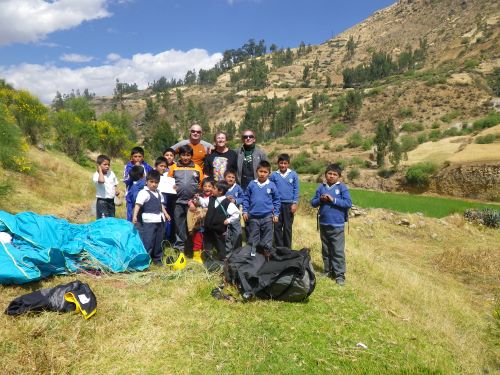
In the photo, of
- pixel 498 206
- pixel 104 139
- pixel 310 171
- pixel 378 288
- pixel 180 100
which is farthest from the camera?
pixel 180 100

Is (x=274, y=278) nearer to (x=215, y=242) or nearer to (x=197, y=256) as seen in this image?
(x=215, y=242)

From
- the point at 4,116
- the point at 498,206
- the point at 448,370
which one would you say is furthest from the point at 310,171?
the point at 448,370

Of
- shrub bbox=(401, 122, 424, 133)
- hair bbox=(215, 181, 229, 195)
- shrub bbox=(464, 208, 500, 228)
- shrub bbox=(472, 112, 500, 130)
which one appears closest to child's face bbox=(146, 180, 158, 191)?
hair bbox=(215, 181, 229, 195)

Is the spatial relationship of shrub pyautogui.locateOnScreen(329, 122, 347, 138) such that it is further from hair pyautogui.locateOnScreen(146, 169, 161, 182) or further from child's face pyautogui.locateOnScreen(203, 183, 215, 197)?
hair pyautogui.locateOnScreen(146, 169, 161, 182)

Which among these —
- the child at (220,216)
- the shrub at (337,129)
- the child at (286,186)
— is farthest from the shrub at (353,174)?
the child at (220,216)

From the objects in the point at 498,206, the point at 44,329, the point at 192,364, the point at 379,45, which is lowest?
the point at 498,206

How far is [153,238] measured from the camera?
5.06 metres

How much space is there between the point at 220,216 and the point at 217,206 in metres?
0.16

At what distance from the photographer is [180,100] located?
7244 cm

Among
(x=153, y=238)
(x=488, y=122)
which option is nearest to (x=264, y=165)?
(x=153, y=238)

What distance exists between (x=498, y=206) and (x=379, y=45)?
79967 mm

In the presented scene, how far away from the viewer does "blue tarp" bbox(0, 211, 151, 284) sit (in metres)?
A: 3.72

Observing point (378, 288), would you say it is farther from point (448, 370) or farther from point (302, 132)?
point (302, 132)

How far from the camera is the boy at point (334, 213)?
5105mm
